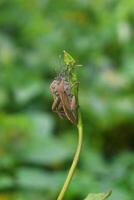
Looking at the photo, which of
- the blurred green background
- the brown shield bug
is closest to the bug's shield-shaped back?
the brown shield bug

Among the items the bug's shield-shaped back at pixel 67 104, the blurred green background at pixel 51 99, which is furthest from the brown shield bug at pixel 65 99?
the blurred green background at pixel 51 99

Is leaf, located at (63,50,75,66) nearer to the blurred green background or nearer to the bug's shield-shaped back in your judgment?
the bug's shield-shaped back

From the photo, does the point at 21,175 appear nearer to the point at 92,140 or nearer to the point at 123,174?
the point at 123,174

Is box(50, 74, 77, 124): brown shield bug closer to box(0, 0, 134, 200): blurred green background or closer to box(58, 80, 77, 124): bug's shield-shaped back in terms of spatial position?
box(58, 80, 77, 124): bug's shield-shaped back

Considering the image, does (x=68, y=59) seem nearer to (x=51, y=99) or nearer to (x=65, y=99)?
(x=65, y=99)

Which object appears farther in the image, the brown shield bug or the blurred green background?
the blurred green background

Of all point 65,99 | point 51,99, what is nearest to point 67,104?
point 65,99

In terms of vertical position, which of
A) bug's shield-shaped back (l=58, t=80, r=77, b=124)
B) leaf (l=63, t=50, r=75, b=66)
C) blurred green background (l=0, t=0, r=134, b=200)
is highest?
blurred green background (l=0, t=0, r=134, b=200)

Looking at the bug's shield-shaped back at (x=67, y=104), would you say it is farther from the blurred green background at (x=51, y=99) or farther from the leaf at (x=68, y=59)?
the blurred green background at (x=51, y=99)

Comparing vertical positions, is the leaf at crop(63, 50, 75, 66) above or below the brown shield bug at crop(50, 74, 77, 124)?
above

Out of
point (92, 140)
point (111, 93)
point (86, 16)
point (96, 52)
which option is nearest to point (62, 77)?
point (92, 140)
